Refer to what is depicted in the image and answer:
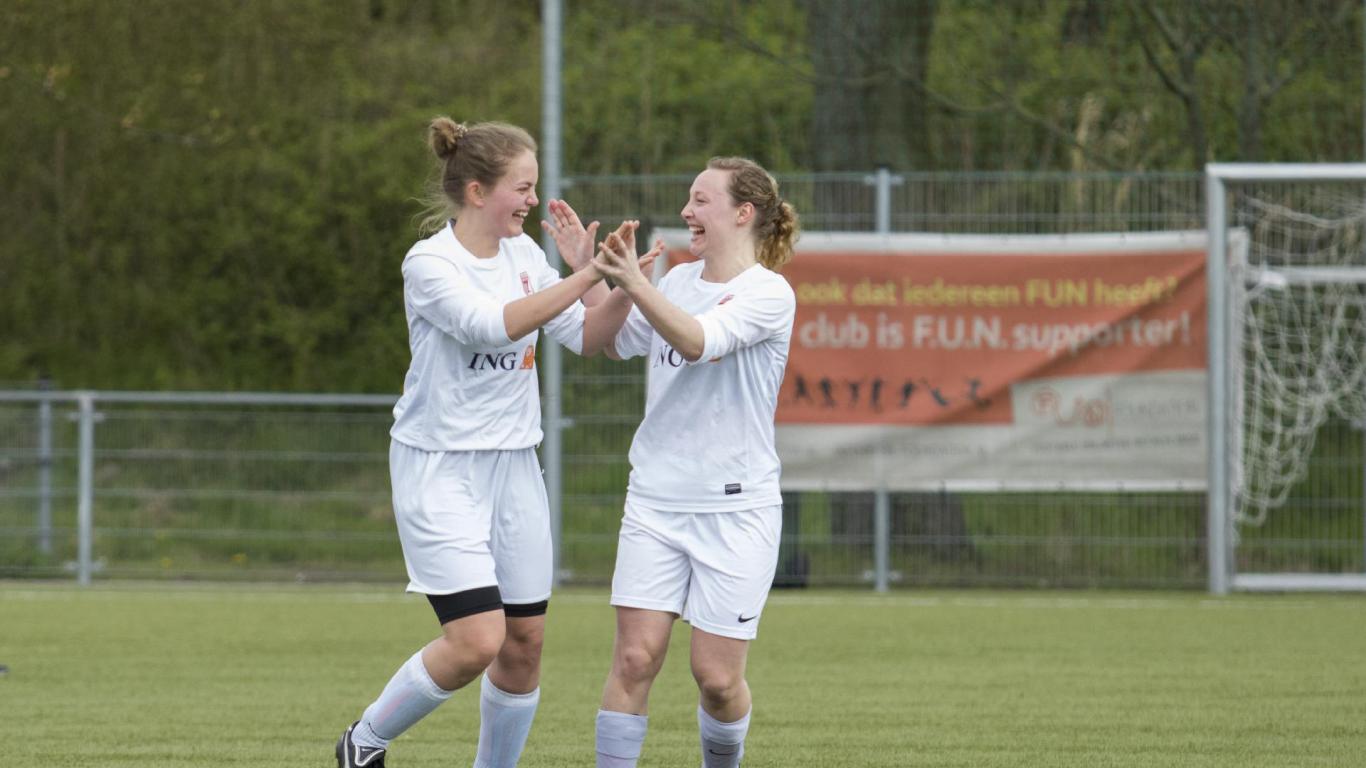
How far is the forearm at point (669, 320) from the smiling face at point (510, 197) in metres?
0.47

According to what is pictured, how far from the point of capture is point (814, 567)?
39.3ft

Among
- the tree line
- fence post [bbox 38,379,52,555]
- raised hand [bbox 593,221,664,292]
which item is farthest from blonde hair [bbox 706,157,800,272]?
the tree line

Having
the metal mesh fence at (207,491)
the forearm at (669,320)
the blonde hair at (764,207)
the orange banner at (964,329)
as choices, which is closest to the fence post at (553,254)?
the metal mesh fence at (207,491)

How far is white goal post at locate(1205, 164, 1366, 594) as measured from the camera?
11.3m

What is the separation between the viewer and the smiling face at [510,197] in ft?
16.0

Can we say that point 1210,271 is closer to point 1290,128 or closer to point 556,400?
point 1290,128

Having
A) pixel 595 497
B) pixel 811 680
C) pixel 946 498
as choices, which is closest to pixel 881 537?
pixel 946 498

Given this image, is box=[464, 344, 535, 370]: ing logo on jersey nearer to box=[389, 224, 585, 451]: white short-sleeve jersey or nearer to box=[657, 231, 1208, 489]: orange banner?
box=[389, 224, 585, 451]: white short-sleeve jersey

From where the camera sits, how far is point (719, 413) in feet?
16.1

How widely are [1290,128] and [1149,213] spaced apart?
55.0 inches

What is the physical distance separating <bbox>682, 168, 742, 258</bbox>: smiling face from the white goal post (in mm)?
6883

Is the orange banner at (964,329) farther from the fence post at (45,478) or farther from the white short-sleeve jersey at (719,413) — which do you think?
the white short-sleeve jersey at (719,413)

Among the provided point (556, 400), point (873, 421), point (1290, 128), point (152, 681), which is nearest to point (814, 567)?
point (873, 421)

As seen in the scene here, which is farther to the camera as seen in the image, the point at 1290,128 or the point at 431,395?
the point at 1290,128
